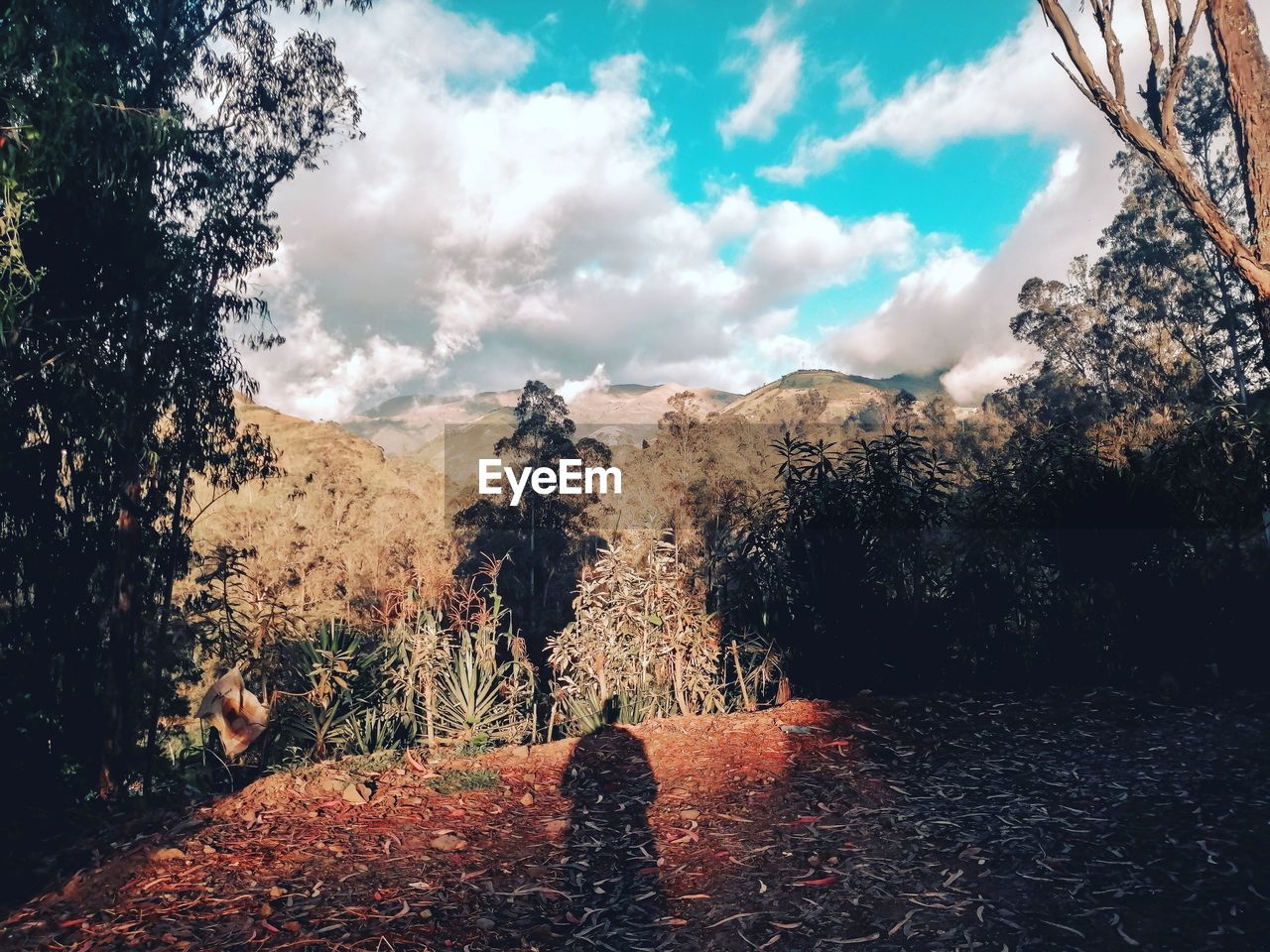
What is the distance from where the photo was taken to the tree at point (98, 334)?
14.8 ft

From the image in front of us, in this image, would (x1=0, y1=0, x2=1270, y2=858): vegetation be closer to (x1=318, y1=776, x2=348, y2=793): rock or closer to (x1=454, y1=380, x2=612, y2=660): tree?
(x1=318, y1=776, x2=348, y2=793): rock

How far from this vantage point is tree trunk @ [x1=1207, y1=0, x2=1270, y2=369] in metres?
5.22

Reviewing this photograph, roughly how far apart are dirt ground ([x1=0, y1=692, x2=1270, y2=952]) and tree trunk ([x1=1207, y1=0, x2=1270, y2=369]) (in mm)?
3180

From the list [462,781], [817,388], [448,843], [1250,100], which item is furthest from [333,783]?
[817,388]

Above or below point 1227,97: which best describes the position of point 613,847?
below

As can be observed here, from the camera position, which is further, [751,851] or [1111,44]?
[1111,44]

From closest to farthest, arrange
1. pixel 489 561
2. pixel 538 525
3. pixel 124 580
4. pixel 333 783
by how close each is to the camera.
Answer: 1. pixel 333 783
2. pixel 489 561
3. pixel 124 580
4. pixel 538 525

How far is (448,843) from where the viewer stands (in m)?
3.42

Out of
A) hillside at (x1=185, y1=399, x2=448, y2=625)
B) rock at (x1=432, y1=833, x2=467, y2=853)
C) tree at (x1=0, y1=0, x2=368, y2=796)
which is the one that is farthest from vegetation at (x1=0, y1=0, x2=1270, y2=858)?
hillside at (x1=185, y1=399, x2=448, y2=625)

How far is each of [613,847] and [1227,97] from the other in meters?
6.62

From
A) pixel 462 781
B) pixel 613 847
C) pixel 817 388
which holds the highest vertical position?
pixel 817 388

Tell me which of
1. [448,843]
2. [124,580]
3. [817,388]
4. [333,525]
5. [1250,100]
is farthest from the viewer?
[817,388]

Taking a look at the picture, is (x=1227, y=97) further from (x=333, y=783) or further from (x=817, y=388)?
(x=817, y=388)

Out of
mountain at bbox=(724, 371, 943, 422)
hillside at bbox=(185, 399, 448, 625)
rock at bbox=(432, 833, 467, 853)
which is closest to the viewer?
rock at bbox=(432, 833, 467, 853)
